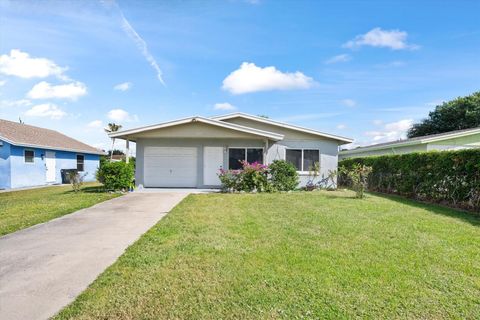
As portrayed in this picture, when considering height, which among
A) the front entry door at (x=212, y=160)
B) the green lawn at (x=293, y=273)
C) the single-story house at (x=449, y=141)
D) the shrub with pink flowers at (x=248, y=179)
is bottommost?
the green lawn at (x=293, y=273)

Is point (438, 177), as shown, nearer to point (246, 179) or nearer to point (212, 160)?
point (246, 179)

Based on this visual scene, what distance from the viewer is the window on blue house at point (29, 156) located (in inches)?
720

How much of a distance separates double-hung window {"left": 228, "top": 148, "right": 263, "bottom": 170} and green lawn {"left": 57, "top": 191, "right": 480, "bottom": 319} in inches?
309

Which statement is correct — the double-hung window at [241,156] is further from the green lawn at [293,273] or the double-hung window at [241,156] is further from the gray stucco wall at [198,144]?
Answer: the green lawn at [293,273]

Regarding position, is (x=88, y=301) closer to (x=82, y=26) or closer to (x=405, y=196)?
(x=82, y=26)

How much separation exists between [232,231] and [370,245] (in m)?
2.73

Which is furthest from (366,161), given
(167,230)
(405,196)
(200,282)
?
(200,282)

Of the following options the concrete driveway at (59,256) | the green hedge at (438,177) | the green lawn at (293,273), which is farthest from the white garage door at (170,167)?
the green hedge at (438,177)

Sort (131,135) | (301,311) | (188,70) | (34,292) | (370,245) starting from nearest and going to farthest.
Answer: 1. (301,311)
2. (34,292)
3. (370,245)
4. (131,135)
5. (188,70)

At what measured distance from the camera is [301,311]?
9.49 feet

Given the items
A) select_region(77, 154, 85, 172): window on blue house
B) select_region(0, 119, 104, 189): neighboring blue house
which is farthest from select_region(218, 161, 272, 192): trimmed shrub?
select_region(77, 154, 85, 172): window on blue house

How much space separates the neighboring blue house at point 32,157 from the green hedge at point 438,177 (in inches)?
852

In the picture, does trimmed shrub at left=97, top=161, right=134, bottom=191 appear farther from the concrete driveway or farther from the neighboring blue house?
the neighboring blue house

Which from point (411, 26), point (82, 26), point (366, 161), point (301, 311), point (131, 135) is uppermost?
point (411, 26)
